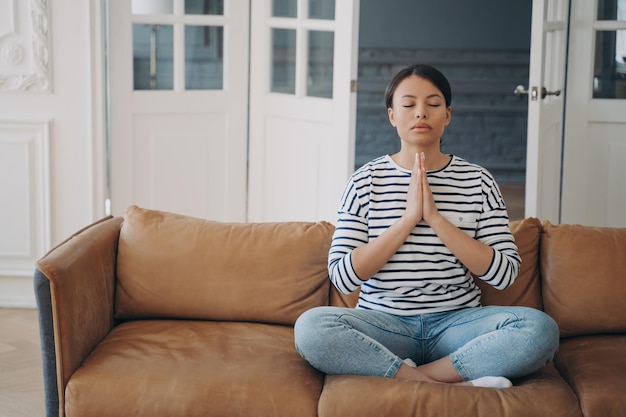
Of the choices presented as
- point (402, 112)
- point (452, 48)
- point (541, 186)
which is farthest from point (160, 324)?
point (452, 48)

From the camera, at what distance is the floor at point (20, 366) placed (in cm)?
324

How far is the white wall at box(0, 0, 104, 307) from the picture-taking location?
4.37m

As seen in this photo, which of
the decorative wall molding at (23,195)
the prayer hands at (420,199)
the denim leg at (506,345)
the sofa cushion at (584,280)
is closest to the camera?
the denim leg at (506,345)

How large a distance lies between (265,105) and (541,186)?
1.38 meters

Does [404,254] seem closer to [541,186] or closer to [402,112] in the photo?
[402,112]

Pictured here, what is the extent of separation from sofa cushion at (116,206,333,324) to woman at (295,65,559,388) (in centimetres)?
24

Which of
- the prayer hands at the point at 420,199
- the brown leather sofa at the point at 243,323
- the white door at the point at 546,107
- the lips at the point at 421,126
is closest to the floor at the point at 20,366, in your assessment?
the brown leather sofa at the point at 243,323

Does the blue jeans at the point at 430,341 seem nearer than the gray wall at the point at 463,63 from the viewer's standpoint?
Yes

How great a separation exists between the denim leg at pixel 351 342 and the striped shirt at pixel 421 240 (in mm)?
95

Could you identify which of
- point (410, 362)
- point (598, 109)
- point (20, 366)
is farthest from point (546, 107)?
point (20, 366)

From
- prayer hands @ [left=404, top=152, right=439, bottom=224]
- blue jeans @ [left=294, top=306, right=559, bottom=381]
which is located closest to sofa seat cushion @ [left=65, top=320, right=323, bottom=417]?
blue jeans @ [left=294, top=306, right=559, bottom=381]

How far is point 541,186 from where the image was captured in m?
4.54

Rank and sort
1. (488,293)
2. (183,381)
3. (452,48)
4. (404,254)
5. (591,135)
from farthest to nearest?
1. (452,48)
2. (591,135)
3. (488,293)
4. (404,254)
5. (183,381)

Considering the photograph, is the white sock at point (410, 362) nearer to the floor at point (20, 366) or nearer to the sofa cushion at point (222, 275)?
the sofa cushion at point (222, 275)
